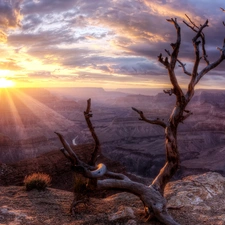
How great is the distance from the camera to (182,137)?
8919 cm

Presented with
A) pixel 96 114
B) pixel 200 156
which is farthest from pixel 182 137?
pixel 96 114

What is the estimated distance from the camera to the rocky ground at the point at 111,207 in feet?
26.8

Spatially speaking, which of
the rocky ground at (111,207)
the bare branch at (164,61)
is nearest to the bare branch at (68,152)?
the rocky ground at (111,207)

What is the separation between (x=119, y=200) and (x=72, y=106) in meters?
157

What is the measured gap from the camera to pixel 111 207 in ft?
31.0

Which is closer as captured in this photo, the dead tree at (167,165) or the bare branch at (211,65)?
the dead tree at (167,165)

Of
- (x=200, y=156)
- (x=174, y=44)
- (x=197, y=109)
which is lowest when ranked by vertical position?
(x=200, y=156)

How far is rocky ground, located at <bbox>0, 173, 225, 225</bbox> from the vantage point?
321 inches

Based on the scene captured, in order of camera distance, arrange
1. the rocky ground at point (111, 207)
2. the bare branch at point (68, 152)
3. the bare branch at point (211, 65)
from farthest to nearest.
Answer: the bare branch at point (211, 65), the rocky ground at point (111, 207), the bare branch at point (68, 152)

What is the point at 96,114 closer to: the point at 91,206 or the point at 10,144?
the point at 10,144

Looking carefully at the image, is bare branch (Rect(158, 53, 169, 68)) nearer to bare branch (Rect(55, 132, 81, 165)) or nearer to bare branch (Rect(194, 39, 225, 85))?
bare branch (Rect(194, 39, 225, 85))

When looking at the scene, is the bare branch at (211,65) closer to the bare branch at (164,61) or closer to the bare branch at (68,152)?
the bare branch at (164,61)

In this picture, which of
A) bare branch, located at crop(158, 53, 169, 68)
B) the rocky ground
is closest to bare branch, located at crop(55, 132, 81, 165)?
the rocky ground

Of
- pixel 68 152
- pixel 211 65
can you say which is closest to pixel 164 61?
pixel 211 65
